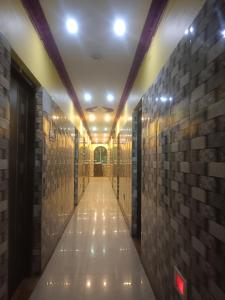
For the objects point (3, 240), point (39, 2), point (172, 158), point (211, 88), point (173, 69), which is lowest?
point (3, 240)

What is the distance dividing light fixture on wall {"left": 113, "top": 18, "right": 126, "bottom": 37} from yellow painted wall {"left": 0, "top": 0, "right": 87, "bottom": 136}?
0.95 m

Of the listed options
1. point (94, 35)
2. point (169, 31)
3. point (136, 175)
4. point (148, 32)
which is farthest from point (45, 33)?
point (136, 175)

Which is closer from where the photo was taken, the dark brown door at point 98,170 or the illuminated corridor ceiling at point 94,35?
the illuminated corridor ceiling at point 94,35

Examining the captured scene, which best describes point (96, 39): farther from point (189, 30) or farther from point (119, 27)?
point (189, 30)

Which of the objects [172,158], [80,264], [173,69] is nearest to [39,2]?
[173,69]

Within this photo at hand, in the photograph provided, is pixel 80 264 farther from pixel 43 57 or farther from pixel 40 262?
pixel 43 57

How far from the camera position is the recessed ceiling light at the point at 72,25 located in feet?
8.98

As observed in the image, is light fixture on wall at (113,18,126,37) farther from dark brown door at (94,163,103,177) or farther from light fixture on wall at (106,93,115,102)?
dark brown door at (94,163,103,177)

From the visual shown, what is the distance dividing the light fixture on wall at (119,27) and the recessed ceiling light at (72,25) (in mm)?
468

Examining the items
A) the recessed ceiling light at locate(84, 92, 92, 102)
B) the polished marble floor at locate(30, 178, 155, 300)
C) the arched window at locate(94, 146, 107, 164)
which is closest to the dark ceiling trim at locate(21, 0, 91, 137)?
the recessed ceiling light at locate(84, 92, 92, 102)

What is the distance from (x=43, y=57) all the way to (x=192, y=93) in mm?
2294

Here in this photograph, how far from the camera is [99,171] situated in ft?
65.5

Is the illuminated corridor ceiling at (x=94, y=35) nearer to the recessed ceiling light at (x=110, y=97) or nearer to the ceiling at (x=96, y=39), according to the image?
the ceiling at (x=96, y=39)

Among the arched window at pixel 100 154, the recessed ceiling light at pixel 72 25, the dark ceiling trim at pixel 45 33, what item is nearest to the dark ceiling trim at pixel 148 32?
the recessed ceiling light at pixel 72 25
